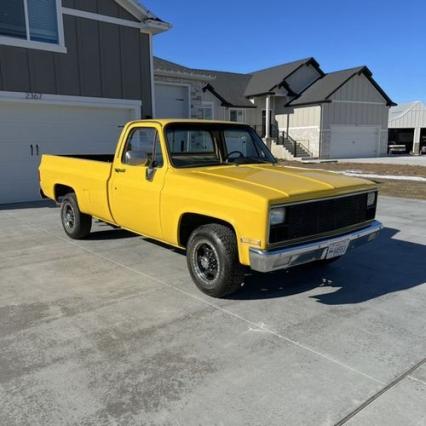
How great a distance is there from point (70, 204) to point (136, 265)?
202 centimetres

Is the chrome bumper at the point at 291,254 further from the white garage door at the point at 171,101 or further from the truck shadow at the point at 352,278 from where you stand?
the white garage door at the point at 171,101

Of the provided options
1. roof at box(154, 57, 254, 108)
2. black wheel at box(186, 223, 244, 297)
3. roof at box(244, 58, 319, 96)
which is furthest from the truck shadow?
roof at box(244, 58, 319, 96)

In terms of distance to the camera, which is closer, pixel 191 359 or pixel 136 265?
pixel 191 359

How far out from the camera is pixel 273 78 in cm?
3659

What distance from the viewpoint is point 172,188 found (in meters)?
4.81

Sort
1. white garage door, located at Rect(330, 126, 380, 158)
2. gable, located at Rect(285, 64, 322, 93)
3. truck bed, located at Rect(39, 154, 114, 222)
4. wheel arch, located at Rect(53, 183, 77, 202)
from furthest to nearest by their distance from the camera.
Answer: gable, located at Rect(285, 64, 322, 93) → white garage door, located at Rect(330, 126, 380, 158) → wheel arch, located at Rect(53, 183, 77, 202) → truck bed, located at Rect(39, 154, 114, 222)

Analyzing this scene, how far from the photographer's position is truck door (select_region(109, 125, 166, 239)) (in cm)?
512

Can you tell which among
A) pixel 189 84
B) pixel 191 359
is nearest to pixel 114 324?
pixel 191 359

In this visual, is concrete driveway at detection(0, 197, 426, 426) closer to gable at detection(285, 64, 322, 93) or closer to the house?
the house

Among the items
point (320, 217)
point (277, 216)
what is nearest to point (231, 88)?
point (320, 217)

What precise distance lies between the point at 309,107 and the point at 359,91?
5.09 meters

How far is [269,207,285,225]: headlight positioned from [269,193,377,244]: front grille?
0.04 meters

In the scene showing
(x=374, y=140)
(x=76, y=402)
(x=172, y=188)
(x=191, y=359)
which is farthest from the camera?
(x=374, y=140)

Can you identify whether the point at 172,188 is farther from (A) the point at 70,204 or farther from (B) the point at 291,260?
(A) the point at 70,204
